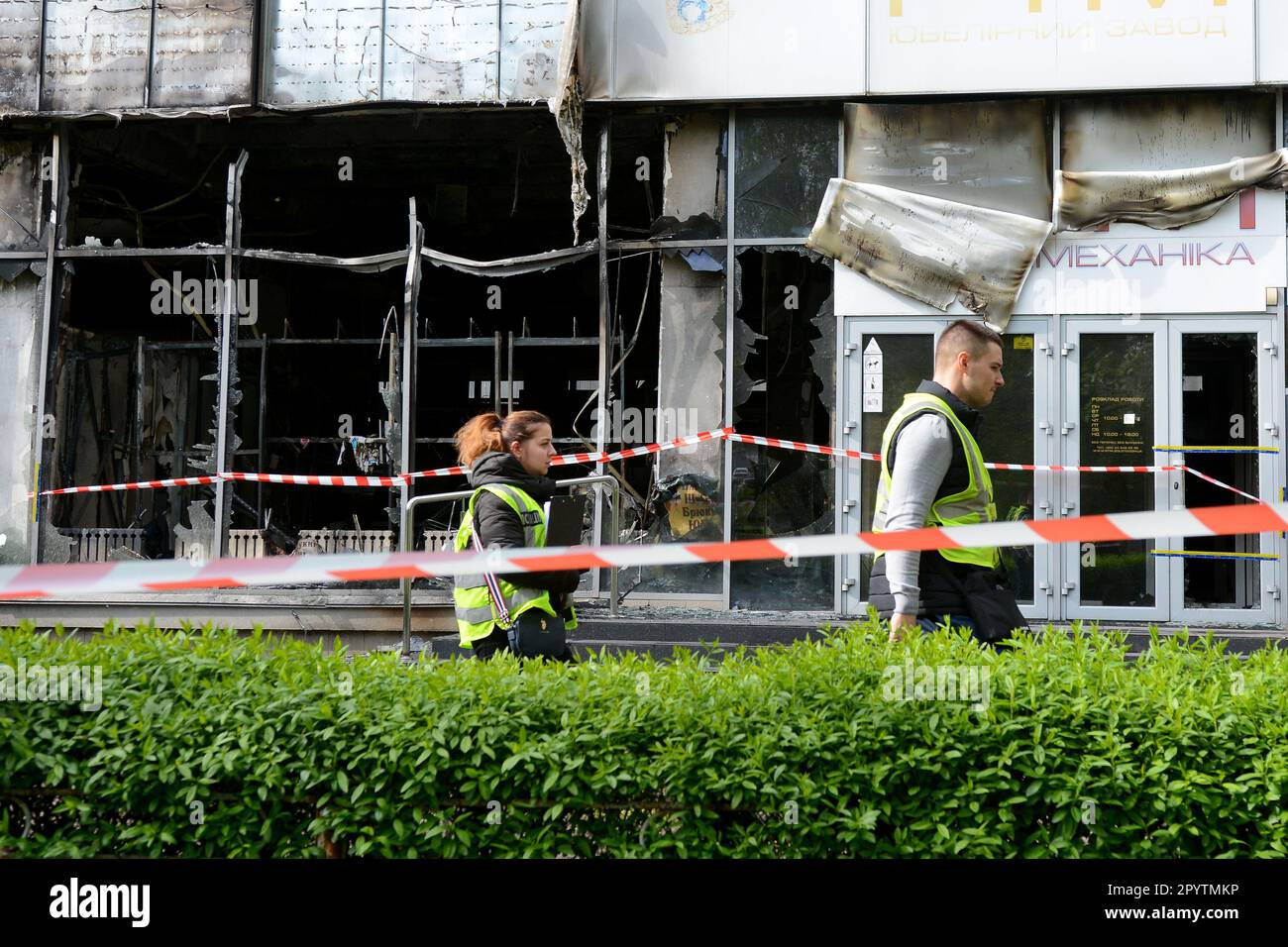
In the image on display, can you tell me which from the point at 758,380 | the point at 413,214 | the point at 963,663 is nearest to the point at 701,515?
the point at 758,380

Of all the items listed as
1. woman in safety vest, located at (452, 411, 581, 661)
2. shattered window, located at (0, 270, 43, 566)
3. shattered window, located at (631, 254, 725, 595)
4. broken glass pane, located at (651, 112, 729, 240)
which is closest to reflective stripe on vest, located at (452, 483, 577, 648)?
woman in safety vest, located at (452, 411, 581, 661)

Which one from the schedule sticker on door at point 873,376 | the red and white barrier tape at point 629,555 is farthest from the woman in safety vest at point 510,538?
the schedule sticker on door at point 873,376

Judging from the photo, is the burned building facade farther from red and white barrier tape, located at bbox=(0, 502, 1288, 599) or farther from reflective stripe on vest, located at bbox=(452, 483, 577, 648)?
red and white barrier tape, located at bbox=(0, 502, 1288, 599)

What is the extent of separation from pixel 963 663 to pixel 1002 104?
27.9 feet

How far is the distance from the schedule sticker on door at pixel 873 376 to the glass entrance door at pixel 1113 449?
Answer: 5.26 ft

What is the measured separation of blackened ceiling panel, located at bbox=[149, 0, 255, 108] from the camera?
11.8 meters

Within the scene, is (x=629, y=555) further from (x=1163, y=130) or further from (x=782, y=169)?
(x=1163, y=130)

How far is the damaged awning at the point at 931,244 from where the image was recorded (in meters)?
10.7
